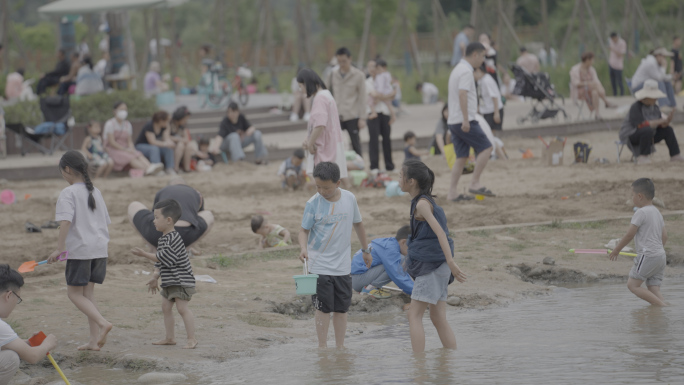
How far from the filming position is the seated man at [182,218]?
26.8ft

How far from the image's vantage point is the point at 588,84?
18.8 m

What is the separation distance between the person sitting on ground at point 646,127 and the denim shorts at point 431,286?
8234mm

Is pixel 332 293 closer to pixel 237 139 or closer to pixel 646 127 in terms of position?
pixel 646 127

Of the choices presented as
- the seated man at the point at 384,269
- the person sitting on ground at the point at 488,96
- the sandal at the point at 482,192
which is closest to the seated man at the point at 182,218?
the seated man at the point at 384,269

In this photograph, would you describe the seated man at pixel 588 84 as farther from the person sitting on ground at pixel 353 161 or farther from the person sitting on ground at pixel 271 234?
the person sitting on ground at pixel 271 234

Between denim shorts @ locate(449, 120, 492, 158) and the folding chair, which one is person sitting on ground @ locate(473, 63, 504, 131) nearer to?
denim shorts @ locate(449, 120, 492, 158)

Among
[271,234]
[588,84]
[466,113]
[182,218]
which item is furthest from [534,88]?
[182,218]

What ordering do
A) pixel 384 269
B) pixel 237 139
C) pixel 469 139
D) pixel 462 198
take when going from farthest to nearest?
pixel 237 139 → pixel 462 198 → pixel 469 139 → pixel 384 269

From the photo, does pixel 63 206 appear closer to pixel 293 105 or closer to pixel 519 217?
pixel 519 217

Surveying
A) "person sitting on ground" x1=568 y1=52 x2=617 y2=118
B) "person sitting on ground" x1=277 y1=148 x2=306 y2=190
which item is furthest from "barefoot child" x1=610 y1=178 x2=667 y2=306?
"person sitting on ground" x1=568 y1=52 x2=617 y2=118

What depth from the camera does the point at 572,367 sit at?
5.24m

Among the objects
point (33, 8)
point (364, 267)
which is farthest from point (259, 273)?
point (33, 8)

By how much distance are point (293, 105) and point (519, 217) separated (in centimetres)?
1336

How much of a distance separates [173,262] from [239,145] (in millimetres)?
10895
